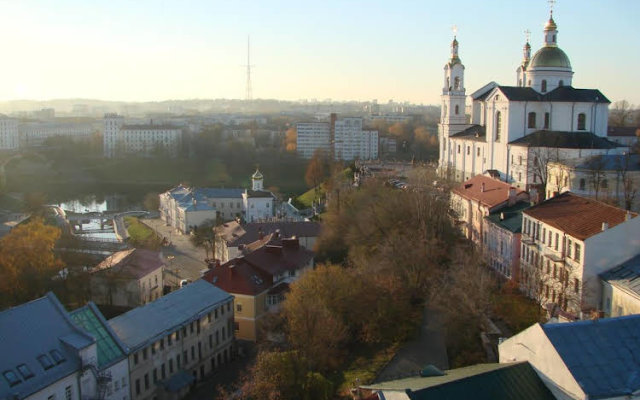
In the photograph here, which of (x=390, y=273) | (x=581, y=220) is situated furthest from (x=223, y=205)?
(x=581, y=220)

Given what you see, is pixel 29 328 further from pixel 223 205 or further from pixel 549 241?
pixel 223 205

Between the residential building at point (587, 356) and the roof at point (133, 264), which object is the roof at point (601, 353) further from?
the roof at point (133, 264)

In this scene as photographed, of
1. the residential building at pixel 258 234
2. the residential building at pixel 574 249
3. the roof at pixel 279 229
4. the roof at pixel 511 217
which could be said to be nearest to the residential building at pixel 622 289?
the residential building at pixel 574 249

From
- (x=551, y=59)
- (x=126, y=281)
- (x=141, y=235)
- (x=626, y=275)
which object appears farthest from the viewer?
(x=141, y=235)

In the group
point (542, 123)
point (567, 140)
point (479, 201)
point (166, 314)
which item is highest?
point (542, 123)

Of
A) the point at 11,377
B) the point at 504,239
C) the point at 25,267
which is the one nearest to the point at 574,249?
the point at 504,239

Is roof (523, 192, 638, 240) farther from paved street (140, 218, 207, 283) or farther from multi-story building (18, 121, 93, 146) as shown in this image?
multi-story building (18, 121, 93, 146)

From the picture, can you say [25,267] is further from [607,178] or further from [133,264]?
[607,178]
